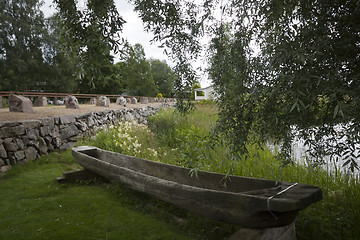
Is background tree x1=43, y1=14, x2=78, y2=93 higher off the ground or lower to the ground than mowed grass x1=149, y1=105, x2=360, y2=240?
higher

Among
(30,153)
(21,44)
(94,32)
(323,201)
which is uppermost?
(21,44)

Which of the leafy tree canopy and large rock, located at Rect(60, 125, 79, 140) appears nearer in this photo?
the leafy tree canopy

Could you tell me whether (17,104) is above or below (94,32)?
below

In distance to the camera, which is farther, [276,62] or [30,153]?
[30,153]

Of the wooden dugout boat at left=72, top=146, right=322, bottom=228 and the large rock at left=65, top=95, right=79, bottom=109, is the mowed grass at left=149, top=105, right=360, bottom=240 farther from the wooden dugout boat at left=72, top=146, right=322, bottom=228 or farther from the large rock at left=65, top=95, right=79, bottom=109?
the large rock at left=65, top=95, right=79, bottom=109

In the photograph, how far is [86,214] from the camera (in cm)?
285

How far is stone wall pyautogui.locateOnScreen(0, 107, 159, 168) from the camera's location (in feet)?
14.7

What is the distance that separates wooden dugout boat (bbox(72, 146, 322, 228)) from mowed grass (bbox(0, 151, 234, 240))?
14.8 inches

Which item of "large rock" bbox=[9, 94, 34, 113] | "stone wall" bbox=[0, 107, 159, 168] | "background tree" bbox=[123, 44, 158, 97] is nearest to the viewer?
"stone wall" bbox=[0, 107, 159, 168]

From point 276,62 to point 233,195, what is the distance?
1200 mm

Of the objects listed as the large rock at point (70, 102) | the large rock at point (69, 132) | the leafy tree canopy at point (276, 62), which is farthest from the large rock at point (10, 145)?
the leafy tree canopy at point (276, 62)

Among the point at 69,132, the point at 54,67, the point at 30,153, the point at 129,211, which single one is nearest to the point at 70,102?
the point at 69,132

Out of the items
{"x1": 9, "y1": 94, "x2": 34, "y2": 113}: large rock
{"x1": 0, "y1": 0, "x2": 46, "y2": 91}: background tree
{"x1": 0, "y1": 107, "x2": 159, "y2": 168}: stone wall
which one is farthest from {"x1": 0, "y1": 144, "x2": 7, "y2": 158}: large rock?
{"x1": 0, "y1": 0, "x2": 46, "y2": 91}: background tree

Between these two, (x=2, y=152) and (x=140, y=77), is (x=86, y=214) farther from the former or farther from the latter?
(x=140, y=77)
